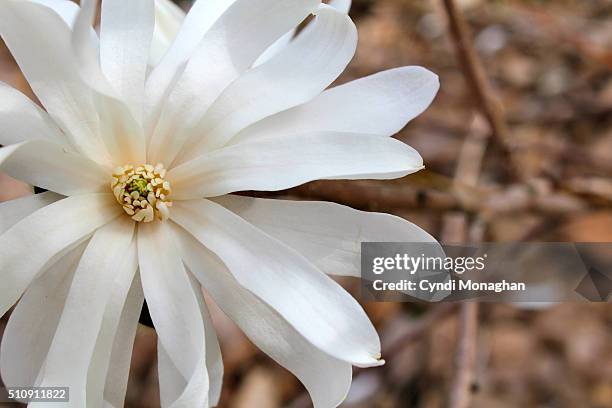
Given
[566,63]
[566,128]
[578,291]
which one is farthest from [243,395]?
[566,63]

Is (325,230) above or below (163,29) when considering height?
below

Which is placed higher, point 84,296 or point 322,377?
point 84,296

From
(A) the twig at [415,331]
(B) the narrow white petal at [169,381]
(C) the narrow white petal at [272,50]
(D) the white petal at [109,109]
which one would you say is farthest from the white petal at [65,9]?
(A) the twig at [415,331]

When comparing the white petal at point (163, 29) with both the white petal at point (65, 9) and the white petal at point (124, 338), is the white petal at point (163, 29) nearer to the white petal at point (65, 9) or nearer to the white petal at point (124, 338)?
the white petal at point (65, 9)

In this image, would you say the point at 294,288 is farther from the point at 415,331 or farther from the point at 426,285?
the point at 415,331

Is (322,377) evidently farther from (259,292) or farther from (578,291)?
(578,291)

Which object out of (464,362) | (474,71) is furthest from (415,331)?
(474,71)
